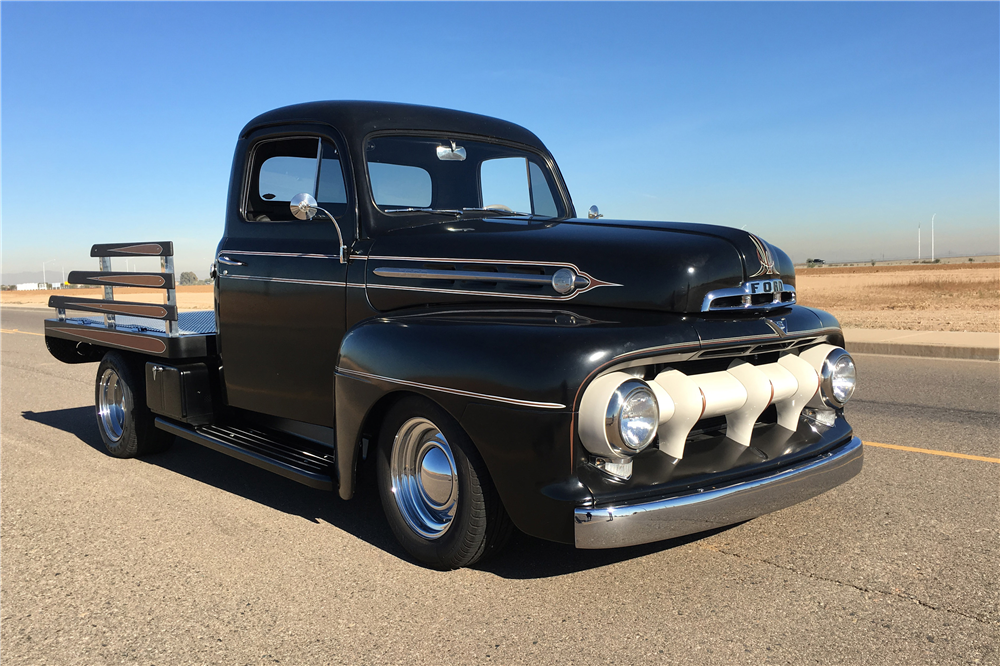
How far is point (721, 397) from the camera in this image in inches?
123

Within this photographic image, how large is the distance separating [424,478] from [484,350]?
2.40 feet

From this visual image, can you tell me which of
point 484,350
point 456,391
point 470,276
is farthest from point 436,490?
point 470,276

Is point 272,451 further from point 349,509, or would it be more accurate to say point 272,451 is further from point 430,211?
point 430,211

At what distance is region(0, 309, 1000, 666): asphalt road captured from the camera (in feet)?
8.88

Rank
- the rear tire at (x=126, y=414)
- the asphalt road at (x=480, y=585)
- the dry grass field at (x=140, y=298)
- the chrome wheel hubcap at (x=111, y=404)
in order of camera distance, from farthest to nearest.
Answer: the dry grass field at (x=140, y=298) < the chrome wheel hubcap at (x=111, y=404) < the rear tire at (x=126, y=414) < the asphalt road at (x=480, y=585)

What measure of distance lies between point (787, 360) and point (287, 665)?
2.42 metres

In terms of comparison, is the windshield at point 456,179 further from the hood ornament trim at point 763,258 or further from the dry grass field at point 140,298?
the dry grass field at point 140,298

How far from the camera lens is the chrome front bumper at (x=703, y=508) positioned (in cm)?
279

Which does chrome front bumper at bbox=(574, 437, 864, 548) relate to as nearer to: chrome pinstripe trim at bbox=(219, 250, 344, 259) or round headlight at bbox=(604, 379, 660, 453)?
round headlight at bbox=(604, 379, 660, 453)

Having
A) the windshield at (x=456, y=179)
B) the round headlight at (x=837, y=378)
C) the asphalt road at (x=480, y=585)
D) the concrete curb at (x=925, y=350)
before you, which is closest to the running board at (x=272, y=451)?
the asphalt road at (x=480, y=585)

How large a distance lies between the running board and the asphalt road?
324 millimetres

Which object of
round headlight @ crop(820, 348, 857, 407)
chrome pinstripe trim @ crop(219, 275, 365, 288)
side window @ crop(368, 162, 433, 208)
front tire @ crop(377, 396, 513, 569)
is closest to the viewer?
front tire @ crop(377, 396, 513, 569)

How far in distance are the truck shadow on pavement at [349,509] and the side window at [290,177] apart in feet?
4.94

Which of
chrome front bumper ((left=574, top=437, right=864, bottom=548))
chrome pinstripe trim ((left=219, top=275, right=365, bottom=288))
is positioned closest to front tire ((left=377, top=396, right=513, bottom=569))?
chrome front bumper ((left=574, top=437, right=864, bottom=548))
